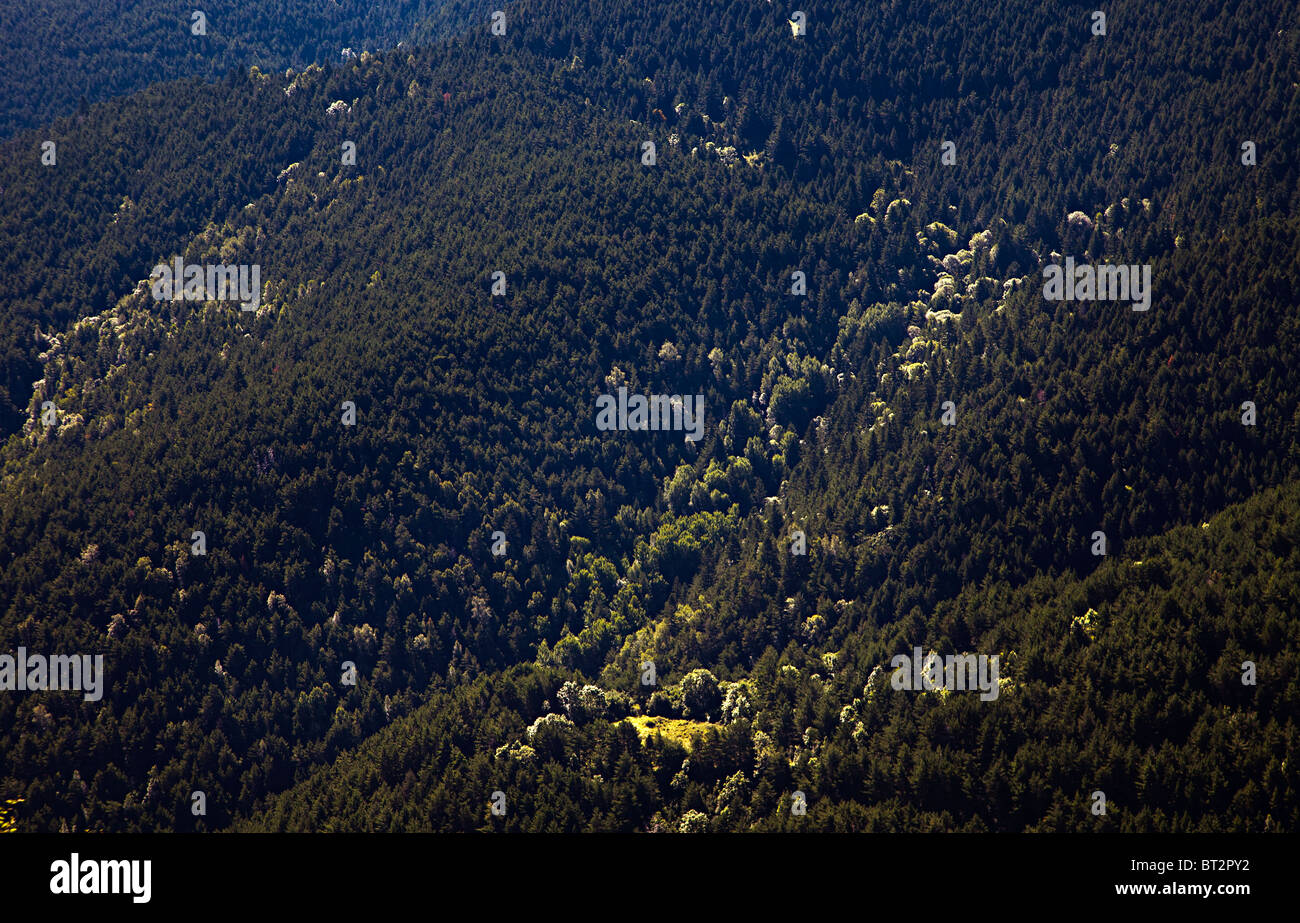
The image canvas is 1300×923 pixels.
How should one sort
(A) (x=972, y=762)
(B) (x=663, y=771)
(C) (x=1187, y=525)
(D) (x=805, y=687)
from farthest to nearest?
(C) (x=1187, y=525), (D) (x=805, y=687), (B) (x=663, y=771), (A) (x=972, y=762)

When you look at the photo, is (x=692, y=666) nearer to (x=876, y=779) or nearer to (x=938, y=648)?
(x=938, y=648)

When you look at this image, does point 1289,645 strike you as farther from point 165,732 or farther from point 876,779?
point 165,732

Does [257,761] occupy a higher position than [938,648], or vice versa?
[938,648]

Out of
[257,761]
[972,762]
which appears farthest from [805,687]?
[257,761]

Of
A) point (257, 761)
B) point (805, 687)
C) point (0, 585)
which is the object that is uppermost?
point (0, 585)

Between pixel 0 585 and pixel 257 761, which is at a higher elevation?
pixel 0 585

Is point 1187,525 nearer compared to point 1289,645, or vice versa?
point 1289,645
